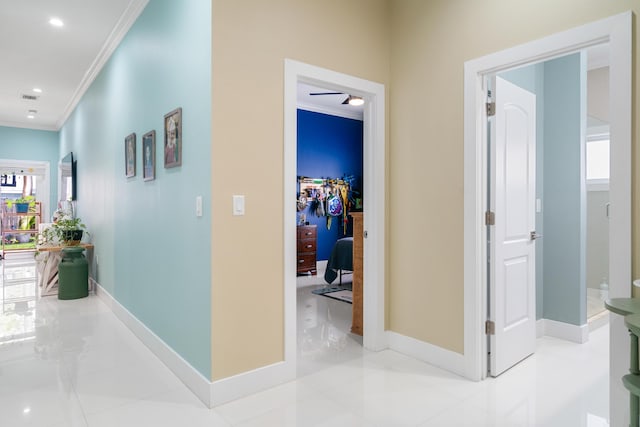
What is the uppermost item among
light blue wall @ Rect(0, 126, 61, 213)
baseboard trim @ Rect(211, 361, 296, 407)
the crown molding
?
the crown molding

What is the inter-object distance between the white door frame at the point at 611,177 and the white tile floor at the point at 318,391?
0.32m

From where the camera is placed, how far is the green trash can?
189 inches

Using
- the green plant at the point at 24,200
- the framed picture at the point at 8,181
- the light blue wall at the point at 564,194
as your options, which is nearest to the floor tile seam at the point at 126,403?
the light blue wall at the point at 564,194

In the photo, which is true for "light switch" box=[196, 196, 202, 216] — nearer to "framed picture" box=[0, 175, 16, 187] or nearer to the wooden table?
the wooden table

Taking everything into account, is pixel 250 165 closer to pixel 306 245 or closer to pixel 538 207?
pixel 538 207

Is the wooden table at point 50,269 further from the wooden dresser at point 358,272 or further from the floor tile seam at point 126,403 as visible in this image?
the wooden dresser at point 358,272

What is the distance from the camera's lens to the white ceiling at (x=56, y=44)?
3342mm

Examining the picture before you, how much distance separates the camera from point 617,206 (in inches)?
75.6

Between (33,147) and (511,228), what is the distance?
9.06m

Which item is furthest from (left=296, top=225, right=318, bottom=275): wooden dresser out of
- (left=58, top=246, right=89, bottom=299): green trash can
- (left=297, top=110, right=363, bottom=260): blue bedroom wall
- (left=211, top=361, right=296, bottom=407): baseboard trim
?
(left=211, top=361, right=296, bottom=407): baseboard trim

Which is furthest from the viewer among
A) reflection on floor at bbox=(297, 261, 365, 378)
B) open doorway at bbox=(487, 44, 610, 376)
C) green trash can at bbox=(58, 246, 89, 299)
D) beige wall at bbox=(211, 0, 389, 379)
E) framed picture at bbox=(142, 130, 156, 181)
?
green trash can at bbox=(58, 246, 89, 299)

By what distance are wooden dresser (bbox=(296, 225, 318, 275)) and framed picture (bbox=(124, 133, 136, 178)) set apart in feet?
10.4

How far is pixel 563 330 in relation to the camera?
131 inches

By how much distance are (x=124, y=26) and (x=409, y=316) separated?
364cm
